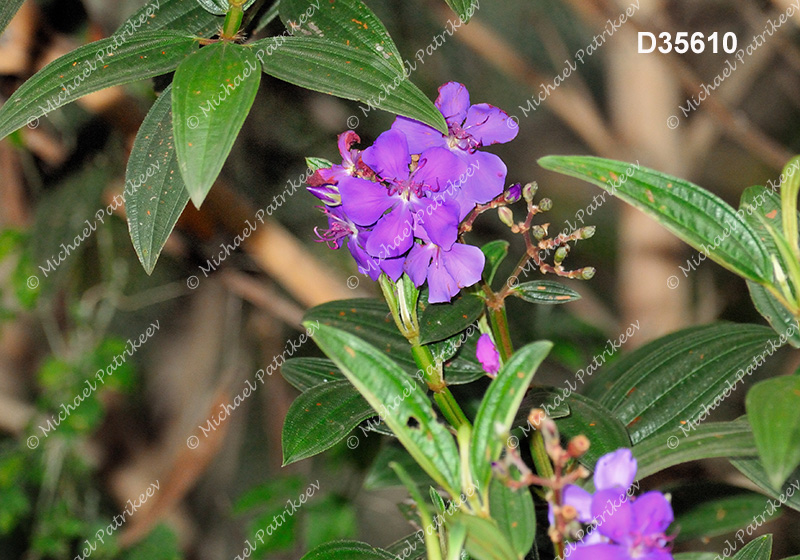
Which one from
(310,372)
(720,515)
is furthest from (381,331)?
(720,515)

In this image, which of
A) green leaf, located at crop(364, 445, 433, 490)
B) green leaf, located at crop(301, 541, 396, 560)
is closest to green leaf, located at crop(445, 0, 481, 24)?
green leaf, located at crop(301, 541, 396, 560)

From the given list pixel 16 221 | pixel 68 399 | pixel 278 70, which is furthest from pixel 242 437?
pixel 278 70

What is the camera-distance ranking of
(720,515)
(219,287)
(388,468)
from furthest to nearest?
1. (219,287)
2. (388,468)
3. (720,515)

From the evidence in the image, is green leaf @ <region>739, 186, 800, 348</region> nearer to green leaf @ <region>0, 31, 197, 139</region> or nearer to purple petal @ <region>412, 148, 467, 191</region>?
purple petal @ <region>412, 148, 467, 191</region>

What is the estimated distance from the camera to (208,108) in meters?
0.51

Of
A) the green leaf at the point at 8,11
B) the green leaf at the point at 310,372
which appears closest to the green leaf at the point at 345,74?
the green leaf at the point at 8,11

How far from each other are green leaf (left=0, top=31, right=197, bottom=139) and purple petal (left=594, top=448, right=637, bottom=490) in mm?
455

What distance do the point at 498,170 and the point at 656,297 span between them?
106 cm

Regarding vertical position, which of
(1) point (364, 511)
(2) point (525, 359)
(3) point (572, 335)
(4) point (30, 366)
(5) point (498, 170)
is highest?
(4) point (30, 366)

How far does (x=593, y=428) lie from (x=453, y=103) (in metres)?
0.34

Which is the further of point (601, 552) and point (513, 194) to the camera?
point (513, 194)

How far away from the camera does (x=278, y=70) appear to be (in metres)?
0.57

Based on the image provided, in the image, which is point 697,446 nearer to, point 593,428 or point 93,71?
point 593,428

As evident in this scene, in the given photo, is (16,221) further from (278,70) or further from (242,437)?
(278,70)
